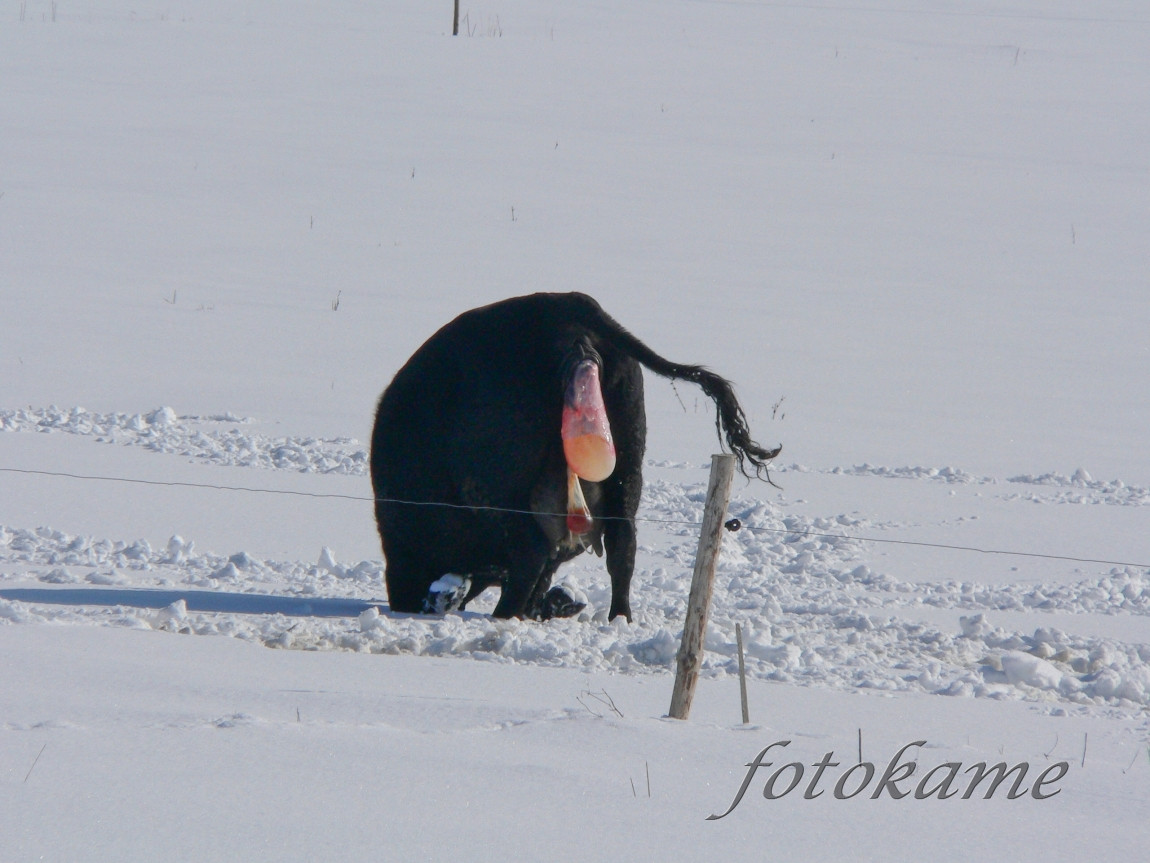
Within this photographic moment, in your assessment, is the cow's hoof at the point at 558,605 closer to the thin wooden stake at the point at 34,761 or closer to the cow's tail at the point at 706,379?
the cow's tail at the point at 706,379

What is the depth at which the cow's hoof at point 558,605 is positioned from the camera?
603 centimetres

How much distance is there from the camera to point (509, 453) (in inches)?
223

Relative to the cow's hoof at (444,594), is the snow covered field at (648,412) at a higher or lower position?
higher

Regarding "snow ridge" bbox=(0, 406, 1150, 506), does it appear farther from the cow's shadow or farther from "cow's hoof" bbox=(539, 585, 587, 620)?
"cow's hoof" bbox=(539, 585, 587, 620)

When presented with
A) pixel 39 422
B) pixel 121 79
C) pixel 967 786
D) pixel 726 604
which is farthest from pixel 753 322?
pixel 121 79

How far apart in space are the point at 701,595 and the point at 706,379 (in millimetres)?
1569

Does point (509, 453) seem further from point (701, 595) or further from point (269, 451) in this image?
point (269, 451)

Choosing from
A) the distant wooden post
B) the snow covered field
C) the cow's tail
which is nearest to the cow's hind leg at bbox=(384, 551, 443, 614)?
the snow covered field

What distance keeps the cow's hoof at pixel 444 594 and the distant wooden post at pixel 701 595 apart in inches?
79.5

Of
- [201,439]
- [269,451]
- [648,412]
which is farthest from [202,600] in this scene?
[648,412]

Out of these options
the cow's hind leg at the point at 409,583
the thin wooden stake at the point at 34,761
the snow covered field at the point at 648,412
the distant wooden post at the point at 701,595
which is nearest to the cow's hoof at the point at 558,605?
the snow covered field at the point at 648,412

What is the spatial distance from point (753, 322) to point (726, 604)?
8.46 meters

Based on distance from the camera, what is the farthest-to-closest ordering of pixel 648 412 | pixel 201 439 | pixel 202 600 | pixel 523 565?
pixel 648 412
pixel 201 439
pixel 202 600
pixel 523 565

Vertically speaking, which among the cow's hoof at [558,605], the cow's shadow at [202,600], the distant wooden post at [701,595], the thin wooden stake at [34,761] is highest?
the distant wooden post at [701,595]
